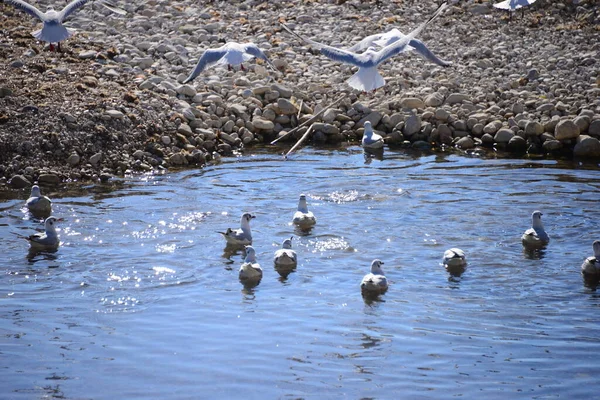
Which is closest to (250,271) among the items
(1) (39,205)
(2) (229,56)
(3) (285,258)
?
(3) (285,258)

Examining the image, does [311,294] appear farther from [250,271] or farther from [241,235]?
[241,235]

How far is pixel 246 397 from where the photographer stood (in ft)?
27.5

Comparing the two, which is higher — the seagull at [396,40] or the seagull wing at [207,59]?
the seagull at [396,40]

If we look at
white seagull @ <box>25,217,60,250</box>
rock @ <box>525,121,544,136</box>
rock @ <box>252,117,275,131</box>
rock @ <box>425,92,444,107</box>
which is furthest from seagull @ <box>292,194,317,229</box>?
rock @ <box>425,92,444,107</box>

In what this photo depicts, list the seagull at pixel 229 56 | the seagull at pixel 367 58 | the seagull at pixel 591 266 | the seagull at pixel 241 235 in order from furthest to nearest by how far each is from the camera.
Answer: the seagull at pixel 229 56, the seagull at pixel 367 58, the seagull at pixel 241 235, the seagull at pixel 591 266

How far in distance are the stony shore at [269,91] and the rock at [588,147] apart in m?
0.03

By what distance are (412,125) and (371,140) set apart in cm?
122

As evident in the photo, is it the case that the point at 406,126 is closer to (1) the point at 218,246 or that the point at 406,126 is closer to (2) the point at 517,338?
(1) the point at 218,246

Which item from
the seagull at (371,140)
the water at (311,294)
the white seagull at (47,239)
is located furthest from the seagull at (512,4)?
the white seagull at (47,239)

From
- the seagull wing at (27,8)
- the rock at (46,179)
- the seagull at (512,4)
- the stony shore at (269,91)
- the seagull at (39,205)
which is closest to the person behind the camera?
the seagull at (39,205)

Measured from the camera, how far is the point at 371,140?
17844mm

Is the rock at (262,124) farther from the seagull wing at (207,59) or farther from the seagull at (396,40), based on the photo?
the seagull at (396,40)

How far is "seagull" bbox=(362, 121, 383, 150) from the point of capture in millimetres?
17844

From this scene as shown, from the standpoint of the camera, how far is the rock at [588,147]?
17031mm
